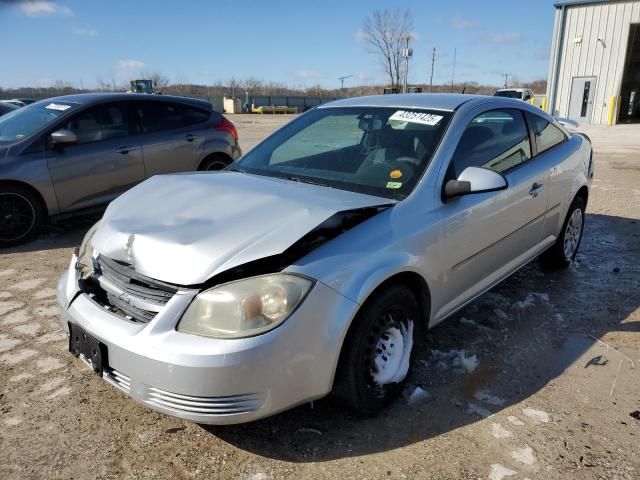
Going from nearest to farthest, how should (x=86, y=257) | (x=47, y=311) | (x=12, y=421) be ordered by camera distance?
(x=12, y=421) → (x=86, y=257) → (x=47, y=311)

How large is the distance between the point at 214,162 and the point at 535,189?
4.56m

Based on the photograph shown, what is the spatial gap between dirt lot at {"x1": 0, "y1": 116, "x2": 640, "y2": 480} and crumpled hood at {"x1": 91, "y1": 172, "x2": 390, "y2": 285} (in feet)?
2.88

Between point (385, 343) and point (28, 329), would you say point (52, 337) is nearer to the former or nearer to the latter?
point (28, 329)

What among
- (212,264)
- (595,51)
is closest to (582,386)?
(212,264)

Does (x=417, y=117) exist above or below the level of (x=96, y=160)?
above

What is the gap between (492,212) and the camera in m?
3.25

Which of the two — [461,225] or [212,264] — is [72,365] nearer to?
[212,264]

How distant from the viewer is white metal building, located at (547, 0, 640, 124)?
2197cm

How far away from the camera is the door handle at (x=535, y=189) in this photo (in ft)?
12.2

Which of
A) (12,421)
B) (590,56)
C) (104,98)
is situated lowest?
(12,421)

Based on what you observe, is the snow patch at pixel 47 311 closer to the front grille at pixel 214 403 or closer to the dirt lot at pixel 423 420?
the dirt lot at pixel 423 420

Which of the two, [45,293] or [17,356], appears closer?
[17,356]

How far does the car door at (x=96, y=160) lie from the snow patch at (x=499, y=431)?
16.4 feet

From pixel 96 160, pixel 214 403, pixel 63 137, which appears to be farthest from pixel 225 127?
pixel 214 403
